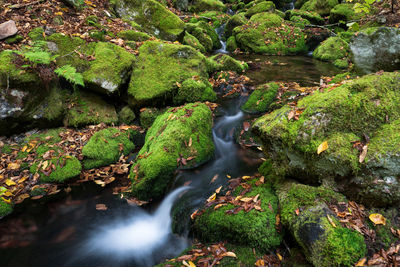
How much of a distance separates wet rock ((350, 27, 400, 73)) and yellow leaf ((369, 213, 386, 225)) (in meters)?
4.21

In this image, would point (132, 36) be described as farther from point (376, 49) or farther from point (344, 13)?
point (344, 13)

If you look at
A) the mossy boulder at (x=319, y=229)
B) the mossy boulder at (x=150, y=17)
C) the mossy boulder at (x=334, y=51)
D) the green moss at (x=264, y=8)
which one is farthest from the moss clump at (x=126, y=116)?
the green moss at (x=264, y=8)

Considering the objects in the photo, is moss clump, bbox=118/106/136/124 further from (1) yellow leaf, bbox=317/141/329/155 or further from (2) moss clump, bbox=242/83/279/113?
(1) yellow leaf, bbox=317/141/329/155

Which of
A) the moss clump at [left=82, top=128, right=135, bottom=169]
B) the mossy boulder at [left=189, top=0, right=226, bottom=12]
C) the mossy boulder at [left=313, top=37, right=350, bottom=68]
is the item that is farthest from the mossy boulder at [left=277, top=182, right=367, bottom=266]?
the mossy boulder at [left=189, top=0, right=226, bottom=12]

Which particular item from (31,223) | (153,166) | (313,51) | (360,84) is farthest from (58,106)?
(313,51)

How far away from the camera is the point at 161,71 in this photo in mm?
7023

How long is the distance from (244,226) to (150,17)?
9.95 m

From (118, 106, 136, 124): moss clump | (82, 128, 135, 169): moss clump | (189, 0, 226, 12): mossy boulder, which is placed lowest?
(82, 128, 135, 169): moss clump

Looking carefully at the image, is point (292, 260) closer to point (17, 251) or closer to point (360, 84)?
point (360, 84)

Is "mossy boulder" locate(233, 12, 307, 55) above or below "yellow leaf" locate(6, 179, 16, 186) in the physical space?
above

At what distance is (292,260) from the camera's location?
9.35 feet

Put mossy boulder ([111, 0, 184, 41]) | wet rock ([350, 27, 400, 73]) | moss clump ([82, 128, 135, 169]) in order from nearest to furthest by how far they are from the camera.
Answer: wet rock ([350, 27, 400, 73]), moss clump ([82, 128, 135, 169]), mossy boulder ([111, 0, 184, 41])

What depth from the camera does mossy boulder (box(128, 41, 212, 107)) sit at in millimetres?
6676

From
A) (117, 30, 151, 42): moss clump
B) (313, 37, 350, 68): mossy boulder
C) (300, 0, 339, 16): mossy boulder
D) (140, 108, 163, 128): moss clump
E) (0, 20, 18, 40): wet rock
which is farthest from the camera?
(300, 0, 339, 16): mossy boulder
